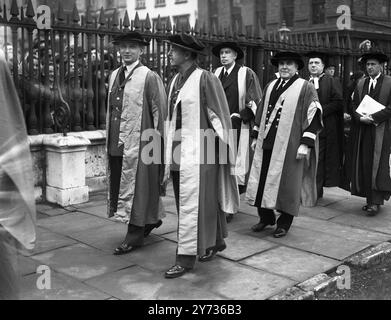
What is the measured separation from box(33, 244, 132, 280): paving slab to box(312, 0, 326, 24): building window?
26275 mm

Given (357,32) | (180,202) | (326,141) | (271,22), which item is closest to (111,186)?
(180,202)

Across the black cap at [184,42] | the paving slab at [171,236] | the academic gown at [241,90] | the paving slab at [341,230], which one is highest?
the black cap at [184,42]

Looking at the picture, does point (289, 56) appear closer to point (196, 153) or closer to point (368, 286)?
point (196, 153)

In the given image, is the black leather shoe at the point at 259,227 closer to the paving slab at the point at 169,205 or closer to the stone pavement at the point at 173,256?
the stone pavement at the point at 173,256

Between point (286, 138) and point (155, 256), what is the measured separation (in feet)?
5.88

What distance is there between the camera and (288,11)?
1206 inches

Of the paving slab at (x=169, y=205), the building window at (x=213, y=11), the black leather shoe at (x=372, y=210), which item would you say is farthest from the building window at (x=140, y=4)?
the black leather shoe at (x=372, y=210)

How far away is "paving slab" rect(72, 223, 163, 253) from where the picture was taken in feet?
16.6

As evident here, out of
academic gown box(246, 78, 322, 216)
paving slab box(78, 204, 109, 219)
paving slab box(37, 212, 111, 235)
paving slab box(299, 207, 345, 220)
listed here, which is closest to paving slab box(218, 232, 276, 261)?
academic gown box(246, 78, 322, 216)

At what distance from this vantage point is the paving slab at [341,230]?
5.54 meters

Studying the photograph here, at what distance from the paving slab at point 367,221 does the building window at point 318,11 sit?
24.0m

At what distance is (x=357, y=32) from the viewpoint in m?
24.2

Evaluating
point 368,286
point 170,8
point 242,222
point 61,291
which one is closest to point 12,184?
point 61,291

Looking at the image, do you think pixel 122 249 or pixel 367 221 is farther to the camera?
pixel 367 221
